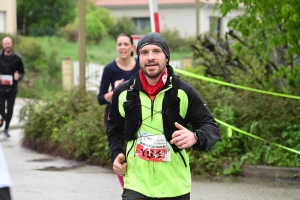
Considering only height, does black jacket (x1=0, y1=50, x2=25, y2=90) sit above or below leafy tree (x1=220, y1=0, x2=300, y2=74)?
below

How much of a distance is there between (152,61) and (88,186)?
17.6 feet

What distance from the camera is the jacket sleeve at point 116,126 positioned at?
531cm

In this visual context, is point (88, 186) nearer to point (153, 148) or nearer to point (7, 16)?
point (153, 148)

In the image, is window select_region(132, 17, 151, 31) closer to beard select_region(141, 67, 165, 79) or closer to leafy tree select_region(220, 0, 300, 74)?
leafy tree select_region(220, 0, 300, 74)

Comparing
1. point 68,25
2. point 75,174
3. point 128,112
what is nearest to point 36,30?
point 68,25

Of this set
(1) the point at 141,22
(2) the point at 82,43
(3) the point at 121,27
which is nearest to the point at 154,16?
(2) the point at 82,43

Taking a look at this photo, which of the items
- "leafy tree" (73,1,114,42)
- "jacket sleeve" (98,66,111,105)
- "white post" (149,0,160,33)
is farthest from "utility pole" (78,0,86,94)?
"leafy tree" (73,1,114,42)

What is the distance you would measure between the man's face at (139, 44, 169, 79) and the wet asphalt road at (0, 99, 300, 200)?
14.8 feet

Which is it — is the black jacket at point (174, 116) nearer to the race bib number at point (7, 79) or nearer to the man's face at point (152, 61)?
the man's face at point (152, 61)

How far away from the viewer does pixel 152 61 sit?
5.08m

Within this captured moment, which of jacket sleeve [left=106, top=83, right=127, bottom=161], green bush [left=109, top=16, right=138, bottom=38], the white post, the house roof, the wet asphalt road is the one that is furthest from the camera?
the house roof

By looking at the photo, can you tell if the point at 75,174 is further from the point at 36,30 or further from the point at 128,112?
the point at 36,30

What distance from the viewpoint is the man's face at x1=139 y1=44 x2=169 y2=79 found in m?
5.08

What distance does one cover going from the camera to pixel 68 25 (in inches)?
1932
